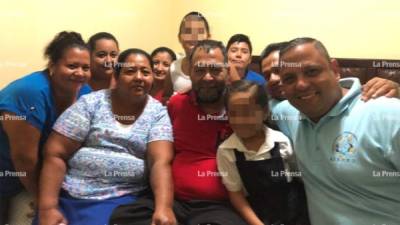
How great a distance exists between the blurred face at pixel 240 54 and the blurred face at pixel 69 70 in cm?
92

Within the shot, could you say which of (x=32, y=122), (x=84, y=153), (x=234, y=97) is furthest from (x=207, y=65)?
(x=32, y=122)

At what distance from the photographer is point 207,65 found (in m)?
1.63

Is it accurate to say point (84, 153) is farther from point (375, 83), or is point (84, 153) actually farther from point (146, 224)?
point (375, 83)

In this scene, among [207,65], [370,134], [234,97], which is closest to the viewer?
[370,134]

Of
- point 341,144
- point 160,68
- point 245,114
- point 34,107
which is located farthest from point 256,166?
point 160,68

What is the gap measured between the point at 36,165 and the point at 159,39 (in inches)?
87.1

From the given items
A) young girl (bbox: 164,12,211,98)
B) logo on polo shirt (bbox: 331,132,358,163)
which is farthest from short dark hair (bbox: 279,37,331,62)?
young girl (bbox: 164,12,211,98)

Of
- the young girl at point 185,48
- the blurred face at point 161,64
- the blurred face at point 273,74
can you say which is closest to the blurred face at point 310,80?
the blurred face at point 273,74

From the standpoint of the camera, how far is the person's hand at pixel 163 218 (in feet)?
4.52

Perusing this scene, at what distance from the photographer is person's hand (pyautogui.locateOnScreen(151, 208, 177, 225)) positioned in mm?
1379

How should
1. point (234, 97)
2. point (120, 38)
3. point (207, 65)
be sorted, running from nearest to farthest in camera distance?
point (234, 97) < point (207, 65) < point (120, 38)

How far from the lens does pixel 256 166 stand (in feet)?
4.70

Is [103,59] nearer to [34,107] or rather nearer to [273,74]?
[34,107]

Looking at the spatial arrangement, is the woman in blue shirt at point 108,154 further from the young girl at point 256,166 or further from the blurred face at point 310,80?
the blurred face at point 310,80
